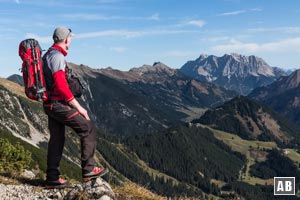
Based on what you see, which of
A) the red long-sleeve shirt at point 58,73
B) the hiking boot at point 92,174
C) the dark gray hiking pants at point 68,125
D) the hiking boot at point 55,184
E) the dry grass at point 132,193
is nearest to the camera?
the red long-sleeve shirt at point 58,73

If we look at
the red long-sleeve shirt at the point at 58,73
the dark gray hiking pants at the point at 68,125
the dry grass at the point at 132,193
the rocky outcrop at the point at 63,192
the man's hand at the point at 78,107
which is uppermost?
the red long-sleeve shirt at the point at 58,73

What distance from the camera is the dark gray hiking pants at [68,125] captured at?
12883 millimetres

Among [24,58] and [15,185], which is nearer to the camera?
[24,58]

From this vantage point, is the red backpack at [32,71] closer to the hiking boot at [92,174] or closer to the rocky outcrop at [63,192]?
the hiking boot at [92,174]

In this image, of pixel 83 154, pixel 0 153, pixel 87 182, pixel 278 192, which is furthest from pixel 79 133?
pixel 0 153

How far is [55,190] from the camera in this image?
14.2 m

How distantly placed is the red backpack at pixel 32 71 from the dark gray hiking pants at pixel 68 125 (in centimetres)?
58

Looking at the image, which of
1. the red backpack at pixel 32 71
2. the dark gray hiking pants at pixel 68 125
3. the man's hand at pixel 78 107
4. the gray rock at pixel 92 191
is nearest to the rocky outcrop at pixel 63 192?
the gray rock at pixel 92 191

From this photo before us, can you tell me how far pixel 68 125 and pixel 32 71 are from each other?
2108 mm

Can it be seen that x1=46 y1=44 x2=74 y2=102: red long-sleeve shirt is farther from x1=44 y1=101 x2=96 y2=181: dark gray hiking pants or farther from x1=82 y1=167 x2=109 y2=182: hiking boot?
x1=82 y1=167 x2=109 y2=182: hiking boot

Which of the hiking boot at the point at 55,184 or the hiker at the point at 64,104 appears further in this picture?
the hiking boot at the point at 55,184

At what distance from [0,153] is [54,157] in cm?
1828

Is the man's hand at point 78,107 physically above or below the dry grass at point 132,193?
above

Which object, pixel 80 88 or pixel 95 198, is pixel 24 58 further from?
pixel 95 198
